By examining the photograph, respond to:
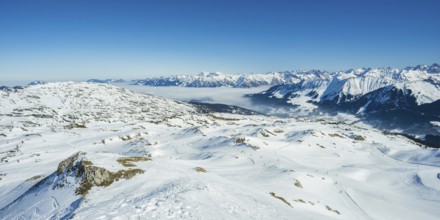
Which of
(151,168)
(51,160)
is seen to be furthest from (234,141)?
(151,168)

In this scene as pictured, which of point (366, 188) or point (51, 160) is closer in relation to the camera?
point (366, 188)

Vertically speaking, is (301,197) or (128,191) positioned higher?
(128,191)

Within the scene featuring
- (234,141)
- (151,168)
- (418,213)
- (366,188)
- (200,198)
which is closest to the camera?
(200,198)

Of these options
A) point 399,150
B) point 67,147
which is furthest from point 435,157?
point 67,147

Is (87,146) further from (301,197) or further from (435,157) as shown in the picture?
(435,157)

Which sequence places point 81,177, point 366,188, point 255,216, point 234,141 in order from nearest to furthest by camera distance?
point 255,216
point 81,177
point 366,188
point 234,141

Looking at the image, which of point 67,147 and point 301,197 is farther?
point 67,147

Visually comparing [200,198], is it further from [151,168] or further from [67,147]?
[67,147]

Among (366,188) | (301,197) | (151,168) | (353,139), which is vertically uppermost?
(151,168)

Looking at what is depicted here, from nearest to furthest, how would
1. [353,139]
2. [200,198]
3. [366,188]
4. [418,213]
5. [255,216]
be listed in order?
[255,216] → [200,198] → [418,213] → [366,188] → [353,139]
